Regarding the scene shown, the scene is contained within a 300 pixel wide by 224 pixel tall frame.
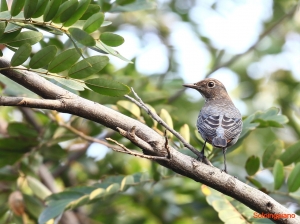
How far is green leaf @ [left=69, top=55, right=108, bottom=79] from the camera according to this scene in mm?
3069

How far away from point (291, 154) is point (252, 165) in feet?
1.10

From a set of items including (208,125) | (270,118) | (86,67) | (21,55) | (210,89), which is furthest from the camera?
(210,89)

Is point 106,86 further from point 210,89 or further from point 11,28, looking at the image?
point 210,89

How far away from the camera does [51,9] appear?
9.80 feet

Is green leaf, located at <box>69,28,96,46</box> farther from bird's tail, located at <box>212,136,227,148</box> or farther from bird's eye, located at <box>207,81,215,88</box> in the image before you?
bird's eye, located at <box>207,81,215,88</box>

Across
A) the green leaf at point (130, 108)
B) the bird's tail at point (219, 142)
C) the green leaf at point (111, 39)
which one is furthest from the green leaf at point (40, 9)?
the bird's tail at point (219, 142)

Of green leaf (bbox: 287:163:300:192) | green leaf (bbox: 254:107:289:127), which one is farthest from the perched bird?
green leaf (bbox: 287:163:300:192)

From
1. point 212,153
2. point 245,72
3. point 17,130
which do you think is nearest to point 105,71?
point 17,130

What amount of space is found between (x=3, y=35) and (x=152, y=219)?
335 cm

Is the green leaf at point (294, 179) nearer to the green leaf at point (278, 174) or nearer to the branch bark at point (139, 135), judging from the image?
the green leaf at point (278, 174)

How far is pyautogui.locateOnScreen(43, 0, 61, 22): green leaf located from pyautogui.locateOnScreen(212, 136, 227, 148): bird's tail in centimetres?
166

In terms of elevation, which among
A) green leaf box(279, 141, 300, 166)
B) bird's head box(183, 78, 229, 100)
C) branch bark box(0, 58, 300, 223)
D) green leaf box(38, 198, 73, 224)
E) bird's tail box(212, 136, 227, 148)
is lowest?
green leaf box(38, 198, 73, 224)

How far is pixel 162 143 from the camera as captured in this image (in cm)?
300

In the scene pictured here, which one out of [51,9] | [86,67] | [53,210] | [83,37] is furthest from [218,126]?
[83,37]
